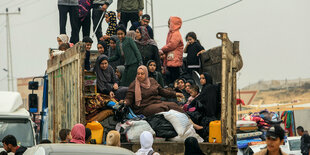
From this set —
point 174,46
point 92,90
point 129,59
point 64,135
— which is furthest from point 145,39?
point 64,135

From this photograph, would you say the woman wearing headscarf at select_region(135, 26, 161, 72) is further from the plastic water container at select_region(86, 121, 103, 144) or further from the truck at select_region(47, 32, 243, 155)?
the plastic water container at select_region(86, 121, 103, 144)

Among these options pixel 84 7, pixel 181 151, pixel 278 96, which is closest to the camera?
pixel 181 151

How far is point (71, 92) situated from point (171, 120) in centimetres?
164

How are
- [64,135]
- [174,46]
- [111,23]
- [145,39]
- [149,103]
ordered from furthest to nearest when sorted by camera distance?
[111,23] < [174,46] < [145,39] < [149,103] < [64,135]

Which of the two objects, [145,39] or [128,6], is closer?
[145,39]

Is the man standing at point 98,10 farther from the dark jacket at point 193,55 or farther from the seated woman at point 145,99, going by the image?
the seated woman at point 145,99

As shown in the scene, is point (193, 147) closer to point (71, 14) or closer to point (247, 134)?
point (247, 134)

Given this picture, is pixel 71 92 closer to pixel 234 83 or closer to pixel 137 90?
pixel 137 90

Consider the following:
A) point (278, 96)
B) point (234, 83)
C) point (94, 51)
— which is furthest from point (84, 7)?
point (278, 96)

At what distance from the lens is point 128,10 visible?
1587cm

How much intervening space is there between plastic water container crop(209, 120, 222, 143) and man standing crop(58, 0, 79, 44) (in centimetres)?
640

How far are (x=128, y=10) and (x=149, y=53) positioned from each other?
2638 millimetres

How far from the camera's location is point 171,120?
1033cm

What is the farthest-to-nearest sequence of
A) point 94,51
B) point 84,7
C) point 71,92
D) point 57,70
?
point 84,7, point 94,51, point 57,70, point 71,92
